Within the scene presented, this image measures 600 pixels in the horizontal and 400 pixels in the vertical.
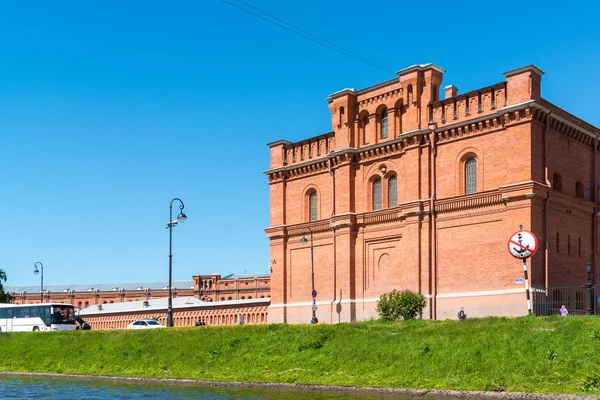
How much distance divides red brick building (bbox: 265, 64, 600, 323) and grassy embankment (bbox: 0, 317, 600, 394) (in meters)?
9.14

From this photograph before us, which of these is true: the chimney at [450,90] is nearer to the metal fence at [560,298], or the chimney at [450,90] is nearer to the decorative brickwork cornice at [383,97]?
the decorative brickwork cornice at [383,97]

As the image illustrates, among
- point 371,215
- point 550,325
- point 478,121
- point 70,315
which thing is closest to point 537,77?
point 478,121

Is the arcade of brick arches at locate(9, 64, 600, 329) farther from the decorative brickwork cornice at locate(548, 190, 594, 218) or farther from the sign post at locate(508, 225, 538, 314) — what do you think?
the sign post at locate(508, 225, 538, 314)

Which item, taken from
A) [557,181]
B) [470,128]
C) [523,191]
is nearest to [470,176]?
[470,128]

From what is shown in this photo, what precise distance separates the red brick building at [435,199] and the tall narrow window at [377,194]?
104 millimetres

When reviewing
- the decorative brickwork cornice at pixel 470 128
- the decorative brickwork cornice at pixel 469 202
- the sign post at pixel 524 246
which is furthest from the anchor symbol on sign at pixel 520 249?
the decorative brickwork cornice at pixel 470 128

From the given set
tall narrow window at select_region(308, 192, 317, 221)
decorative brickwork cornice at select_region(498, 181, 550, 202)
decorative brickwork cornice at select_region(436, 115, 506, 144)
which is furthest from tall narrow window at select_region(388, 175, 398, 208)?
decorative brickwork cornice at select_region(498, 181, 550, 202)

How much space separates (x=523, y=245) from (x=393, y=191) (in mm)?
12374

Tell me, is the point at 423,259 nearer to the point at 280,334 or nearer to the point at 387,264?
the point at 387,264

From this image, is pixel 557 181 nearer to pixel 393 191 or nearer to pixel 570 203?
pixel 570 203

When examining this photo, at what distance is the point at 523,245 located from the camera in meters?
34.0

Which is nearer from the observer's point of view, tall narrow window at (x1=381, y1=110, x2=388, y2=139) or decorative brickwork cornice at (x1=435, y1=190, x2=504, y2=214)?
decorative brickwork cornice at (x1=435, y1=190, x2=504, y2=214)

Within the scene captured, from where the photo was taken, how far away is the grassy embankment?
23688 mm

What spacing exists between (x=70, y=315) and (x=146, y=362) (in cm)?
2488
